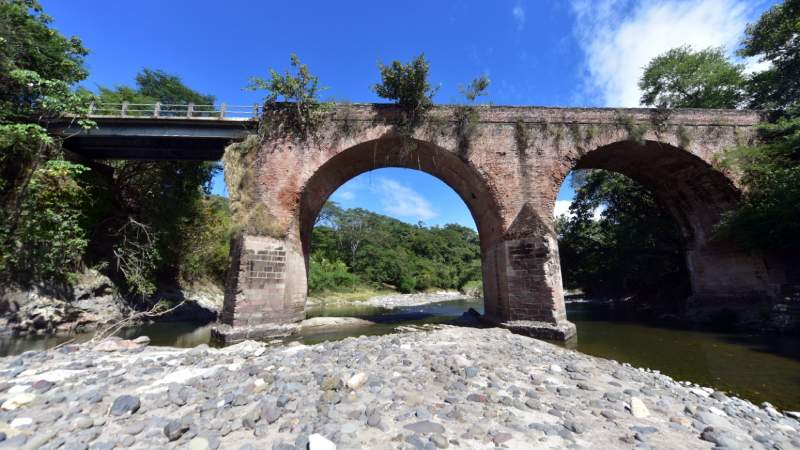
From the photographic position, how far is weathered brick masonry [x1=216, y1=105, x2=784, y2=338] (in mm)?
8508

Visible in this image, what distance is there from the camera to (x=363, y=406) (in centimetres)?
280

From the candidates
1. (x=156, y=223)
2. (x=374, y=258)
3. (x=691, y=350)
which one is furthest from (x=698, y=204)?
(x=374, y=258)

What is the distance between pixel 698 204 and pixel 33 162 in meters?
23.6

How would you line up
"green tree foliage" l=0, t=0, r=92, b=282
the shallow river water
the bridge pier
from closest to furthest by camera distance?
the shallow river water, the bridge pier, "green tree foliage" l=0, t=0, r=92, b=282

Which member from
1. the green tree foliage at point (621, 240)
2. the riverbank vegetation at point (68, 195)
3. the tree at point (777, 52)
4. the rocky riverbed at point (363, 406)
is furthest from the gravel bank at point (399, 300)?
the tree at point (777, 52)

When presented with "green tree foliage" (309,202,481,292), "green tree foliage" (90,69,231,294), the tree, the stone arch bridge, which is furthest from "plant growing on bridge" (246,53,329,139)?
"green tree foliage" (309,202,481,292)

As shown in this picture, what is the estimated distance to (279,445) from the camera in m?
2.08

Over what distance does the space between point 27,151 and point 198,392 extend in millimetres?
12077

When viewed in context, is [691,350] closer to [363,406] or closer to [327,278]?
[363,406]

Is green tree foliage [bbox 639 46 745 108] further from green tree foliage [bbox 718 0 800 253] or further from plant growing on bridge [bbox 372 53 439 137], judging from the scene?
plant growing on bridge [bbox 372 53 439 137]

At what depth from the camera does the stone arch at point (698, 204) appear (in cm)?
1034

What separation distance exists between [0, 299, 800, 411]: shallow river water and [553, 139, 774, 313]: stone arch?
333cm

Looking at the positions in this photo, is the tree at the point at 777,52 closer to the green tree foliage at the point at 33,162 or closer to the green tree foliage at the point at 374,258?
the green tree foliage at the point at 33,162

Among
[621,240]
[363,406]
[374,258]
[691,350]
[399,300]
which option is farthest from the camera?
[374,258]
